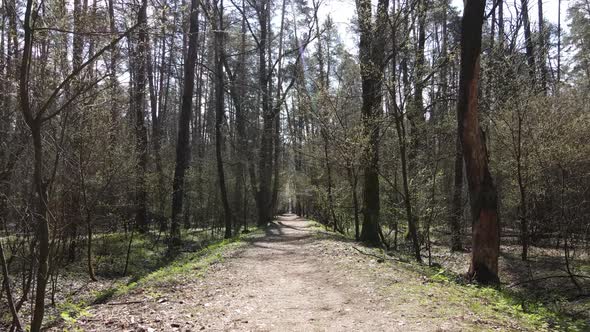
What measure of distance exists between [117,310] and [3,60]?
3.70m

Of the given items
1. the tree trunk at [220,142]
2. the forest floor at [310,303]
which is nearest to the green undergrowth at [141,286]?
the forest floor at [310,303]

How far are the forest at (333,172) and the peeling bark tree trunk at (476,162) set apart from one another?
0.03 metres

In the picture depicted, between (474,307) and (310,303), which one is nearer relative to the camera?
(474,307)

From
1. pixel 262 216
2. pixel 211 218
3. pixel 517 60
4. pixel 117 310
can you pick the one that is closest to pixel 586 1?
pixel 517 60

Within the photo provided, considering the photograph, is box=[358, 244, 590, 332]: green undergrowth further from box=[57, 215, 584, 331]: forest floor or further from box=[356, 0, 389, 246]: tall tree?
box=[356, 0, 389, 246]: tall tree

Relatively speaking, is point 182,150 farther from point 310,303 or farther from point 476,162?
point 476,162

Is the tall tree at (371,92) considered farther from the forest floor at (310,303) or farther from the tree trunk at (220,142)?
the tree trunk at (220,142)

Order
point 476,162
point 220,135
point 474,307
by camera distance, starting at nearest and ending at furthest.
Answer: point 474,307 → point 476,162 → point 220,135

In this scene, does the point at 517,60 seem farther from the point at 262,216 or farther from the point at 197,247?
the point at 262,216

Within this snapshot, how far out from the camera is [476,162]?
8.13 m

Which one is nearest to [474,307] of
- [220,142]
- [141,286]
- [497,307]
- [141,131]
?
[497,307]

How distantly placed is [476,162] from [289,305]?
15.1 feet

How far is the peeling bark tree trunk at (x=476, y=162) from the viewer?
8.02 metres

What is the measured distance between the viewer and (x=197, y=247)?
1795 centimetres
